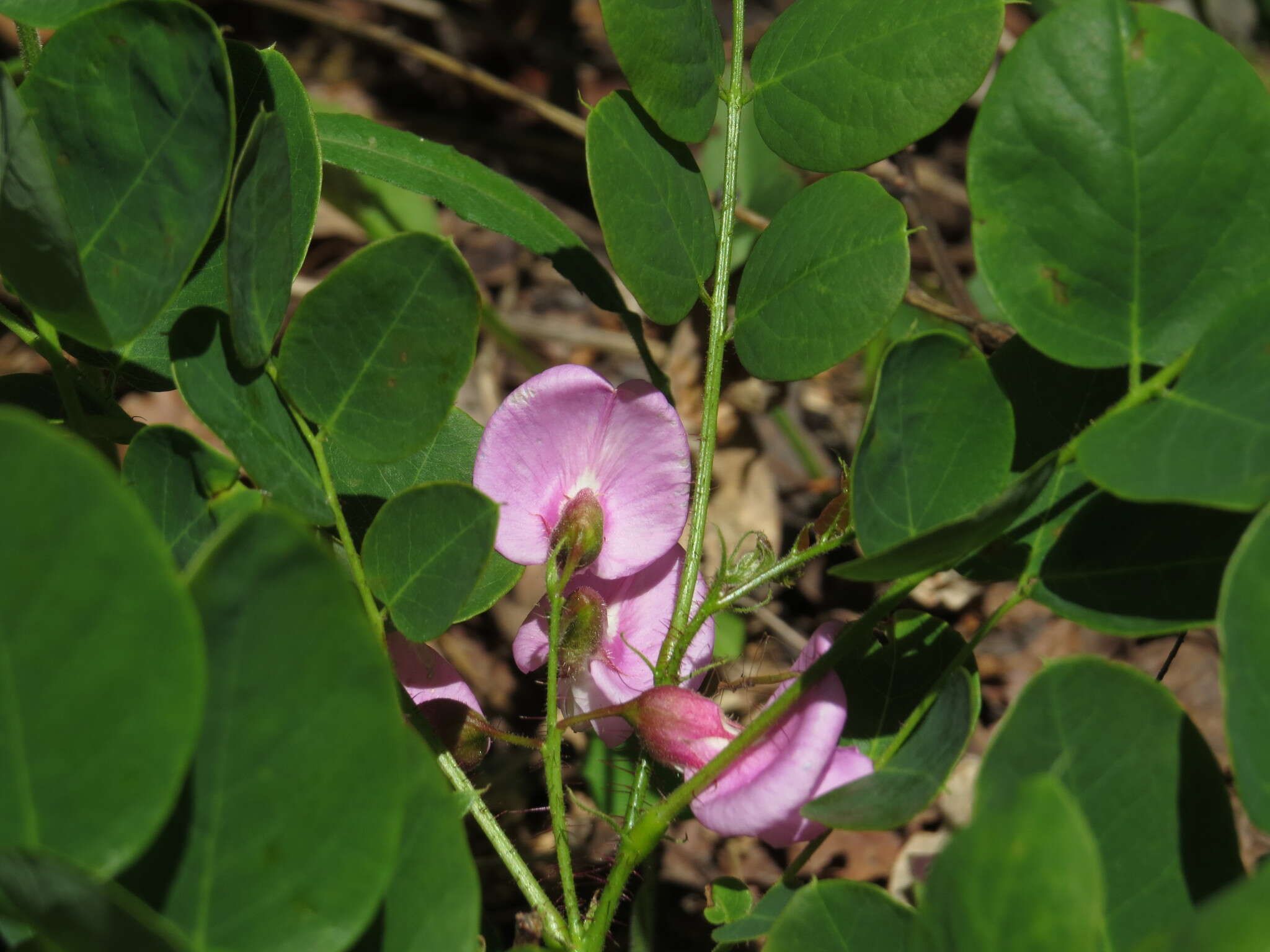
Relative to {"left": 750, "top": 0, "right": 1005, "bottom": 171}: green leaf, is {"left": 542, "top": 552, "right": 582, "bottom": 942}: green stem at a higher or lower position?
lower

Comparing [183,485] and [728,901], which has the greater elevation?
[183,485]

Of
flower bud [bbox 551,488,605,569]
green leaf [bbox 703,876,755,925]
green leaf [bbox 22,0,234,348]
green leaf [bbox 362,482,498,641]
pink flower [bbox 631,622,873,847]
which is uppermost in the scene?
green leaf [bbox 22,0,234,348]

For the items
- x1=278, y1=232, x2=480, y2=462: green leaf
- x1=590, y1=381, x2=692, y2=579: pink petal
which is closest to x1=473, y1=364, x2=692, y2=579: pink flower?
x1=590, y1=381, x2=692, y2=579: pink petal

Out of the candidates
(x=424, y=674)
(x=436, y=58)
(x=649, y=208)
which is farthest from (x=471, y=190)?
(x=436, y=58)

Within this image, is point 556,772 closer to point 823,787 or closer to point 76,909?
point 823,787

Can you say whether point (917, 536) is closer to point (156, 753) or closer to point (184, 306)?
point (156, 753)

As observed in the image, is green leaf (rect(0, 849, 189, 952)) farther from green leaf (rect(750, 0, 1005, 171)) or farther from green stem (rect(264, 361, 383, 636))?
green leaf (rect(750, 0, 1005, 171))

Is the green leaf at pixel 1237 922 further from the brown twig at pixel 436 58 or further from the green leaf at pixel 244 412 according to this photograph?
the brown twig at pixel 436 58
